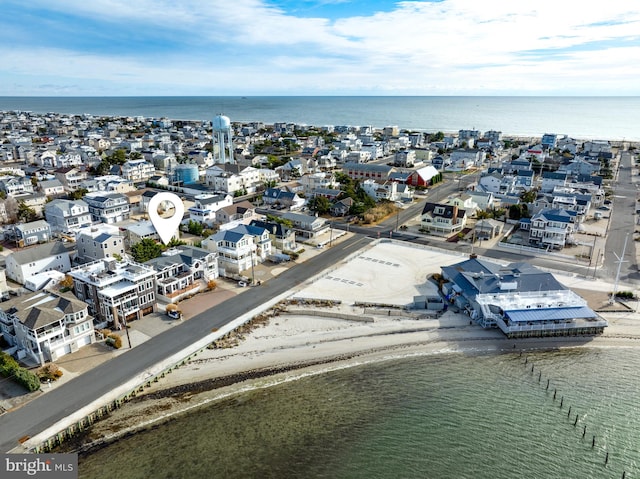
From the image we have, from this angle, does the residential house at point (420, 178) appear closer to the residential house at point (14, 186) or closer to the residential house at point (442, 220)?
the residential house at point (442, 220)

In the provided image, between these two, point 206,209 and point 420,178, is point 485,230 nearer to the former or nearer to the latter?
point 420,178

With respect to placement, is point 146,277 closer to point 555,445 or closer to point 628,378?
point 555,445

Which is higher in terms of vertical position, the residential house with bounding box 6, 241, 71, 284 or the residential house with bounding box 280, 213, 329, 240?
the residential house with bounding box 280, 213, 329, 240

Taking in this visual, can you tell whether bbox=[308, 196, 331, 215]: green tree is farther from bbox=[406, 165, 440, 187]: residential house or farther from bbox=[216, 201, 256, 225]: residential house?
bbox=[406, 165, 440, 187]: residential house

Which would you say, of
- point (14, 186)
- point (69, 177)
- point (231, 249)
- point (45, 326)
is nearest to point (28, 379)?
point (45, 326)

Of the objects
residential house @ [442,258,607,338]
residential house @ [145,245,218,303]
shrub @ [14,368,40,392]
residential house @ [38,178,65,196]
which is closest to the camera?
shrub @ [14,368,40,392]

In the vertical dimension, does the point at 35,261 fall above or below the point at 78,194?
below

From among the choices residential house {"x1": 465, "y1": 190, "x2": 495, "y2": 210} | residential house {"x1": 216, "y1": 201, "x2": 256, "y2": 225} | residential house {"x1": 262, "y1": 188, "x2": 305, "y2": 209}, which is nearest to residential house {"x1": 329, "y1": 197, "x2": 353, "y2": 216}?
residential house {"x1": 262, "y1": 188, "x2": 305, "y2": 209}
